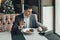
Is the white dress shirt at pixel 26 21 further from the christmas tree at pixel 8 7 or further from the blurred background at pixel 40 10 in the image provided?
the christmas tree at pixel 8 7

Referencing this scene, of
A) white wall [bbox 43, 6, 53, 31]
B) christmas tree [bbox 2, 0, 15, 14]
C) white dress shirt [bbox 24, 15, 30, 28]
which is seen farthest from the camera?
white wall [bbox 43, 6, 53, 31]

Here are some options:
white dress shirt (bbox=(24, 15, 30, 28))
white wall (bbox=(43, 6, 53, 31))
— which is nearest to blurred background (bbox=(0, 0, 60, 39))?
white wall (bbox=(43, 6, 53, 31))

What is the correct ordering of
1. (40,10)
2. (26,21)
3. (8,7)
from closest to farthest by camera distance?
(26,21)
(8,7)
(40,10)

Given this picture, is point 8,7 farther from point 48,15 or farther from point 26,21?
point 48,15

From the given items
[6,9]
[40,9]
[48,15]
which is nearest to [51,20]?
[48,15]

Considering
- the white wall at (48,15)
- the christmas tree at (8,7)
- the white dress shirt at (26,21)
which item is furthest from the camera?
the white wall at (48,15)

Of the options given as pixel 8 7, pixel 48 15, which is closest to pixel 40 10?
pixel 48 15

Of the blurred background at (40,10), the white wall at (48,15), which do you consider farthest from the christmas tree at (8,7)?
the white wall at (48,15)

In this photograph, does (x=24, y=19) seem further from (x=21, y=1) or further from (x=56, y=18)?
(x=56, y=18)

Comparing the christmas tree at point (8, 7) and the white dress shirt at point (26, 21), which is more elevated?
the christmas tree at point (8, 7)

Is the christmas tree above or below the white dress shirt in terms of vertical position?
above

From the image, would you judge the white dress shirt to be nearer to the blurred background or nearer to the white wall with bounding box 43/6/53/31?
the blurred background

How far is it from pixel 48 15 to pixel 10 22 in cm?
98

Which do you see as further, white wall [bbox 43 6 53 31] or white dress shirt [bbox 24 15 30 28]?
white wall [bbox 43 6 53 31]
